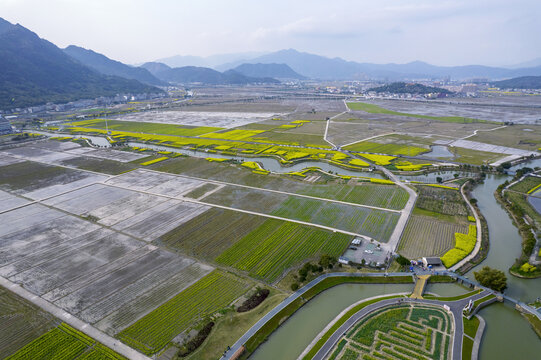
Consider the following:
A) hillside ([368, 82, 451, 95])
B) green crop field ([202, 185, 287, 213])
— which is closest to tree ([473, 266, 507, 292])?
green crop field ([202, 185, 287, 213])

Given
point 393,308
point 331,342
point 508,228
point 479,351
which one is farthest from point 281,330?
point 508,228

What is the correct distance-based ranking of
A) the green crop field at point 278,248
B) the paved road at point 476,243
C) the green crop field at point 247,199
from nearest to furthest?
the paved road at point 476,243 < the green crop field at point 278,248 < the green crop field at point 247,199

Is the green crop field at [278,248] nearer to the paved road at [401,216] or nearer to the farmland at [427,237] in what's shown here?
the paved road at [401,216]

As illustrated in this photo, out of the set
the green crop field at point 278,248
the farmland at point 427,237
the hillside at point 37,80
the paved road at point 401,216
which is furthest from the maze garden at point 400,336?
the hillside at point 37,80

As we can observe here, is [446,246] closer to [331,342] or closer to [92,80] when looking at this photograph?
[331,342]

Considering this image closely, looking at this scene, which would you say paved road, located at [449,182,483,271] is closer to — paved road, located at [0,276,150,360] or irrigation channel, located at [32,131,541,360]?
irrigation channel, located at [32,131,541,360]

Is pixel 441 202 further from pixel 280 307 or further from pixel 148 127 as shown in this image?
pixel 148 127
